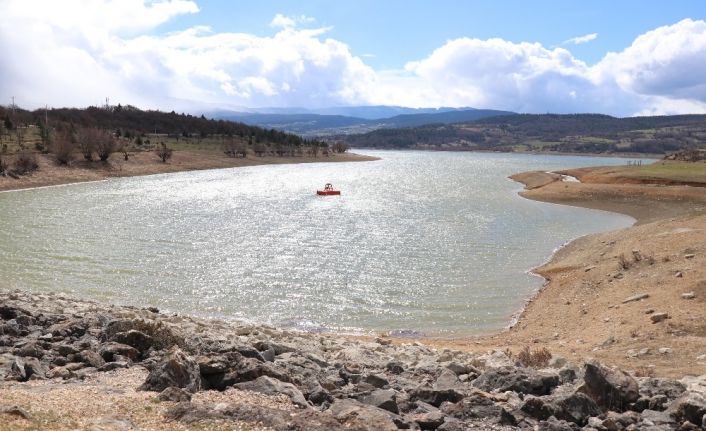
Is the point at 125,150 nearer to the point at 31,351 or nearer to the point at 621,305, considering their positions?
the point at 31,351

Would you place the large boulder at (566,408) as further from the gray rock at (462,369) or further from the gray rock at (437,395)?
the gray rock at (462,369)

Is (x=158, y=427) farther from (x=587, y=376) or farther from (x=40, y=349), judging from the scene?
(x=587, y=376)

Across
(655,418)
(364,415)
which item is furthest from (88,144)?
(655,418)

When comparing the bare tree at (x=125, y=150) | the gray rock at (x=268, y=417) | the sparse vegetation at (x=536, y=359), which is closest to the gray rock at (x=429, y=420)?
the gray rock at (x=268, y=417)

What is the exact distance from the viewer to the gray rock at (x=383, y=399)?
9.06m

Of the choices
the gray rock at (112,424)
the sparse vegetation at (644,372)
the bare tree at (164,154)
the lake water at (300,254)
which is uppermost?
the bare tree at (164,154)

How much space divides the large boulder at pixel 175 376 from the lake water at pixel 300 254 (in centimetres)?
985

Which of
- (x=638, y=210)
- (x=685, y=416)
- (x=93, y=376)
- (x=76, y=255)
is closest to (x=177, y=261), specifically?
(x=76, y=255)

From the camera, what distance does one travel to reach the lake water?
21859 millimetres

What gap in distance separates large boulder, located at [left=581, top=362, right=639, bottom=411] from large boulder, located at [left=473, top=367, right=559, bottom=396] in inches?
31.9

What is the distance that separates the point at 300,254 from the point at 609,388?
2263cm

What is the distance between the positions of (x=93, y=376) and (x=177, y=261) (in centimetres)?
1836

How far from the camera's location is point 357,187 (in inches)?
2985

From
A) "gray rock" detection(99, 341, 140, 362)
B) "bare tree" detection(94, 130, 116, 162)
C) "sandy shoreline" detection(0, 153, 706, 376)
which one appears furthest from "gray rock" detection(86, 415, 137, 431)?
"bare tree" detection(94, 130, 116, 162)
